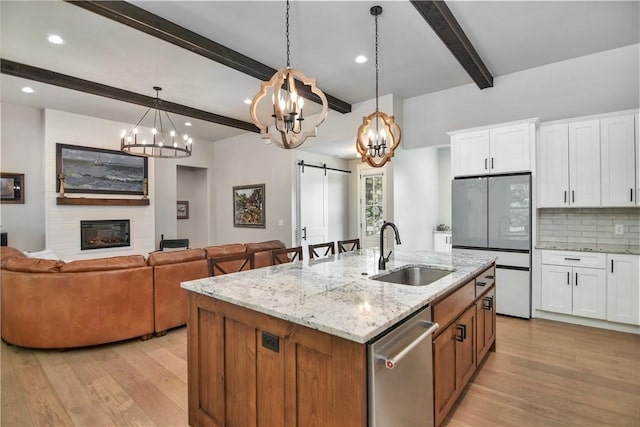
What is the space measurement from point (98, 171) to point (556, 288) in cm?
750

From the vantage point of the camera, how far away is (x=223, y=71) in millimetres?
4148

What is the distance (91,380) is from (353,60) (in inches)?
164

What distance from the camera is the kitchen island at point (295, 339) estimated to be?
126 centimetres

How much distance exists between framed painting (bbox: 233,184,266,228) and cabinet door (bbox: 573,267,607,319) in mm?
Result: 5289

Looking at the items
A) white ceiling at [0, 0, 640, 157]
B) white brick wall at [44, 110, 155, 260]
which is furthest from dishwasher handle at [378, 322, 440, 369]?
white brick wall at [44, 110, 155, 260]

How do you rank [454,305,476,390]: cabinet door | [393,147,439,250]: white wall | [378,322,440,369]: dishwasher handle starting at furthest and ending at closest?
[393,147,439,250]: white wall
[454,305,476,390]: cabinet door
[378,322,440,369]: dishwasher handle

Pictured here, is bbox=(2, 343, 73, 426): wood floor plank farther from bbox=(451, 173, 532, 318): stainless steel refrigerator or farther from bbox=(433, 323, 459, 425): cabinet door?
bbox=(451, 173, 532, 318): stainless steel refrigerator

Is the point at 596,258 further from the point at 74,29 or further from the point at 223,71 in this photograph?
the point at 74,29

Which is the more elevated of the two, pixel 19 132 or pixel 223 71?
pixel 223 71

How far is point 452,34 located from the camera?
10.2ft

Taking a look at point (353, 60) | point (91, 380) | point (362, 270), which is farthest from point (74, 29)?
point (362, 270)

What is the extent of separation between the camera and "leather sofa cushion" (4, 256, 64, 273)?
305 cm

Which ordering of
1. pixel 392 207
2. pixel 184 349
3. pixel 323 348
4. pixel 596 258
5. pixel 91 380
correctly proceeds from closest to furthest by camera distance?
pixel 323 348 → pixel 91 380 → pixel 184 349 → pixel 596 258 → pixel 392 207

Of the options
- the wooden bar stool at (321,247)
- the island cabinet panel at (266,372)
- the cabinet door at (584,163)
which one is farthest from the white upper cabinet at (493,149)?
the island cabinet panel at (266,372)
